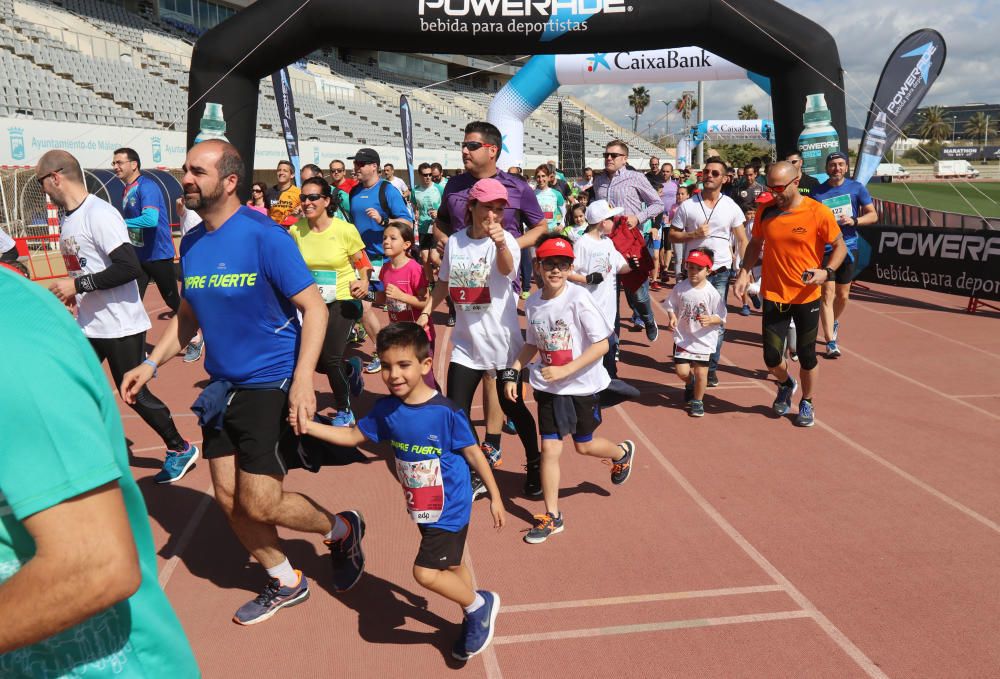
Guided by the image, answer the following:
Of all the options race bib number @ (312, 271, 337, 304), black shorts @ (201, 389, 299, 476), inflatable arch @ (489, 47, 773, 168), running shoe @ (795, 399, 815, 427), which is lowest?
running shoe @ (795, 399, 815, 427)

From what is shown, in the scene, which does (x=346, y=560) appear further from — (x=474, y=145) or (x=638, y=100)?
(x=638, y=100)

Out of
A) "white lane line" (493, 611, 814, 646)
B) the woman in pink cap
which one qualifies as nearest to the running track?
"white lane line" (493, 611, 814, 646)

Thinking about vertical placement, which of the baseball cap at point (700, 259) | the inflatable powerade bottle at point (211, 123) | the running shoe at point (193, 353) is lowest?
the running shoe at point (193, 353)

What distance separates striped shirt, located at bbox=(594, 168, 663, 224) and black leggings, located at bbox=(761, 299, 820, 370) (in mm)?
2097

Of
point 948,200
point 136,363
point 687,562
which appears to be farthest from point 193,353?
point 948,200

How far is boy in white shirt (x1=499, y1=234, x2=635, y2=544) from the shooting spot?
4211mm

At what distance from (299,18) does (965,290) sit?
10.2 meters

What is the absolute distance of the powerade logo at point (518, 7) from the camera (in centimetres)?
902

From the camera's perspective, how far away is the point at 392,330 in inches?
121

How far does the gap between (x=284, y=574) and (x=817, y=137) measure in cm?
864

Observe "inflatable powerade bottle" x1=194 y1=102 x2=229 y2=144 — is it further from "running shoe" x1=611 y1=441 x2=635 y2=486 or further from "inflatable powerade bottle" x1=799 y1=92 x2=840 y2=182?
"inflatable powerade bottle" x1=799 y1=92 x2=840 y2=182

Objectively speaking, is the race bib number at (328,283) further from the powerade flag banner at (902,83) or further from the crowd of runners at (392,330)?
the powerade flag banner at (902,83)

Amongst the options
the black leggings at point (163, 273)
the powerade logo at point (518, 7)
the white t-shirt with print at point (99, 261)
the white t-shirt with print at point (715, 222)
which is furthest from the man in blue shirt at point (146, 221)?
the white t-shirt with print at point (715, 222)

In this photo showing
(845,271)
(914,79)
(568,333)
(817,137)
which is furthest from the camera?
(914,79)
